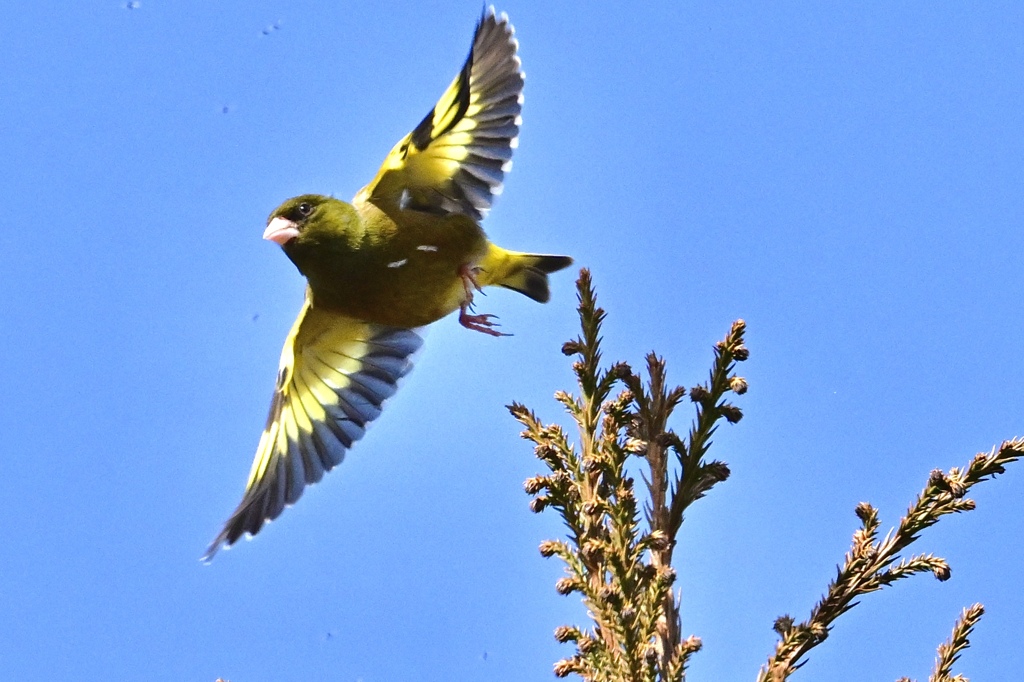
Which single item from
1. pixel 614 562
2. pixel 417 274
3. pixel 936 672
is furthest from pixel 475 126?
pixel 936 672

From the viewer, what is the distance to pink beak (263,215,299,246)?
4.84 metres

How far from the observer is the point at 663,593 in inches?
95.3

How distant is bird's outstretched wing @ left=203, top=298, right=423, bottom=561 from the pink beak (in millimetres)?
407

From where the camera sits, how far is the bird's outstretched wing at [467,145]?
4828 millimetres

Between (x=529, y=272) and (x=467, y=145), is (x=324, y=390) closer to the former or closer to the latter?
(x=529, y=272)

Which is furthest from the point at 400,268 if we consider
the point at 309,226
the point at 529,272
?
the point at 529,272

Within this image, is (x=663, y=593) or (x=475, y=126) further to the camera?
(x=475, y=126)

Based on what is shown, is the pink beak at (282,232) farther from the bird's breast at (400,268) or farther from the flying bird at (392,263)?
the bird's breast at (400,268)

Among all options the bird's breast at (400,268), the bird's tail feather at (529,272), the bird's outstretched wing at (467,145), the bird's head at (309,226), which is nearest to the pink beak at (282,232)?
the bird's head at (309,226)

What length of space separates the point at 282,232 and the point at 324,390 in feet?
3.30

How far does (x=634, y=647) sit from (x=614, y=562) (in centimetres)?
23

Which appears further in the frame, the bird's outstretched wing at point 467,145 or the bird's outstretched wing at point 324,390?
the bird's outstretched wing at point 324,390

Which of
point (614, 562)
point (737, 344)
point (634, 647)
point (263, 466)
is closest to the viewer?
point (634, 647)

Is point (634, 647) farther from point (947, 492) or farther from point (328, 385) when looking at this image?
point (328, 385)
